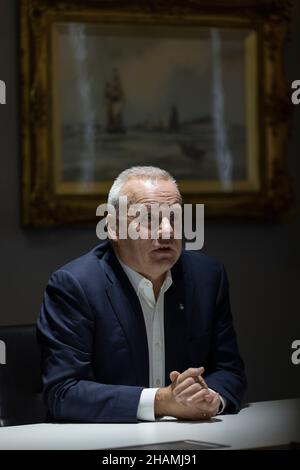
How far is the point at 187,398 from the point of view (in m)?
2.61

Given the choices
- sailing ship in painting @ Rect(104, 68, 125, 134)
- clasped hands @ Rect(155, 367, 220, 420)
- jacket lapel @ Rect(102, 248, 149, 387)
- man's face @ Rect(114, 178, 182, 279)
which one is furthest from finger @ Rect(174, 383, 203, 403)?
sailing ship in painting @ Rect(104, 68, 125, 134)

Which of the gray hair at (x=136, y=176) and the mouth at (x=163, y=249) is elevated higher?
the gray hair at (x=136, y=176)

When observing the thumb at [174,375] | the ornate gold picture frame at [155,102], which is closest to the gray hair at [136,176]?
the thumb at [174,375]

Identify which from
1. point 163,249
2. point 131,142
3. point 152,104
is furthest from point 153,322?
point 152,104

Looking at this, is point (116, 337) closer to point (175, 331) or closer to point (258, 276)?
point (175, 331)

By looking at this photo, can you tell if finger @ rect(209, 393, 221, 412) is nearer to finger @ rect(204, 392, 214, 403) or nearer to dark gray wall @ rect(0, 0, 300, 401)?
finger @ rect(204, 392, 214, 403)

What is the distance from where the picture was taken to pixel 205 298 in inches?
119

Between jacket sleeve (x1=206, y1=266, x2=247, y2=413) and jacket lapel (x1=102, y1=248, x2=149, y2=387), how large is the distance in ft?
0.65

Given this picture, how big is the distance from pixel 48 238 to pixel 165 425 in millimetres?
1827

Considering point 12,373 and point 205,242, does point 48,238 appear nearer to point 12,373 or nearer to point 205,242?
point 205,242

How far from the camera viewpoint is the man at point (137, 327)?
8.77ft

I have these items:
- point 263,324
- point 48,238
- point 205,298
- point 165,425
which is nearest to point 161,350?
point 205,298

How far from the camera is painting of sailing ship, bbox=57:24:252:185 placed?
4273 millimetres

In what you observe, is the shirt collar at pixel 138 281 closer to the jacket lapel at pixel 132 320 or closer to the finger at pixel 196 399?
the jacket lapel at pixel 132 320
